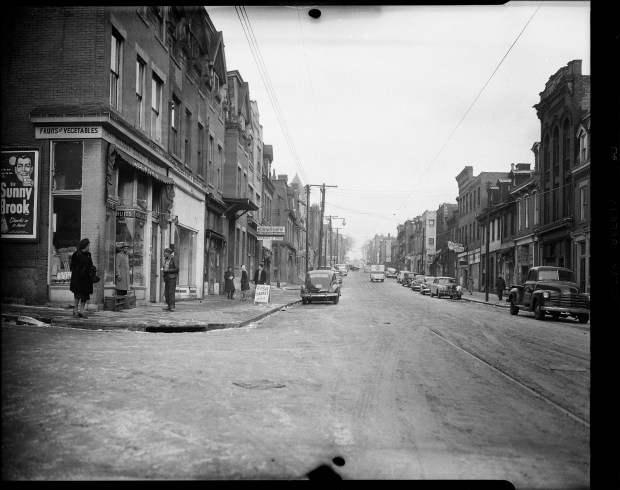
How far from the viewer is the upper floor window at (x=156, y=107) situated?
17422mm

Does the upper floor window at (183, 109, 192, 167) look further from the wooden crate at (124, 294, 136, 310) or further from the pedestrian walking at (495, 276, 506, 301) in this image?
the pedestrian walking at (495, 276, 506, 301)

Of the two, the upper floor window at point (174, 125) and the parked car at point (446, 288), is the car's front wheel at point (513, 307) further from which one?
the upper floor window at point (174, 125)

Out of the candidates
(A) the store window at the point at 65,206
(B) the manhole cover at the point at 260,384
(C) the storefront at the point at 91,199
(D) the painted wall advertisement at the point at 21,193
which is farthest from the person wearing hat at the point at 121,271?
(B) the manhole cover at the point at 260,384

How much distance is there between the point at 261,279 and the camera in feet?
87.3

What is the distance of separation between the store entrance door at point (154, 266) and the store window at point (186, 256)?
2.33 metres

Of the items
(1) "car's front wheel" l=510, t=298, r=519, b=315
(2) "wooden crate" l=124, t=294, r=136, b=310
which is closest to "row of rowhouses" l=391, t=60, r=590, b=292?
(1) "car's front wheel" l=510, t=298, r=519, b=315

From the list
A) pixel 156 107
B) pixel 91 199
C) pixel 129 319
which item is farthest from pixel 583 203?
pixel 156 107

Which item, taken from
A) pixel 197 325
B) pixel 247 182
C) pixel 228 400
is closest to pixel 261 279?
pixel 247 182

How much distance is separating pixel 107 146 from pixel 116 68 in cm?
245

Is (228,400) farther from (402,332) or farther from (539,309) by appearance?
(539,309)

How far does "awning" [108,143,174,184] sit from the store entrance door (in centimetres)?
159

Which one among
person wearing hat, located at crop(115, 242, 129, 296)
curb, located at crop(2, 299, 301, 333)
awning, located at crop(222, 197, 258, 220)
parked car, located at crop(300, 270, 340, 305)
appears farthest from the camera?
parked car, located at crop(300, 270, 340, 305)

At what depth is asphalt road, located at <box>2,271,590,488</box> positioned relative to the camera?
13.1ft
